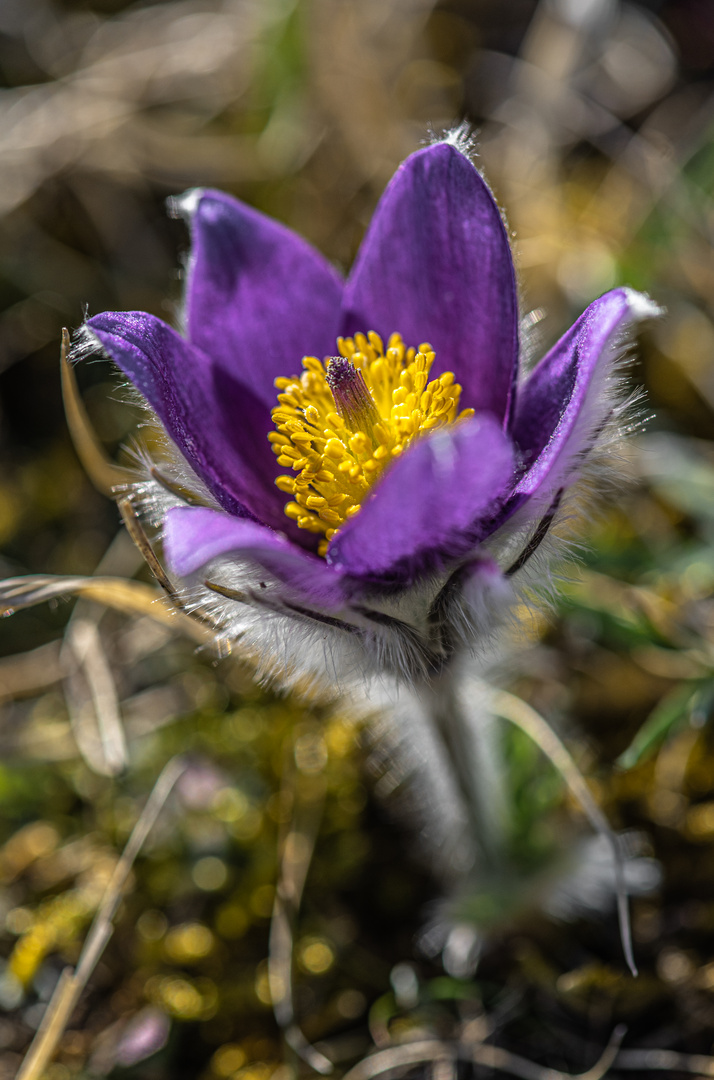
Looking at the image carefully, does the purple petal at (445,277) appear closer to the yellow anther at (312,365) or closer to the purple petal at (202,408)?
the yellow anther at (312,365)

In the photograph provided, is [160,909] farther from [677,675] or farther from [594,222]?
[594,222]

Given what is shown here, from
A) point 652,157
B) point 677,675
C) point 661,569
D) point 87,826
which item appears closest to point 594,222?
point 652,157

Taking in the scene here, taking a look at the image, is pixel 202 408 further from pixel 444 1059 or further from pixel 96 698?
pixel 444 1059

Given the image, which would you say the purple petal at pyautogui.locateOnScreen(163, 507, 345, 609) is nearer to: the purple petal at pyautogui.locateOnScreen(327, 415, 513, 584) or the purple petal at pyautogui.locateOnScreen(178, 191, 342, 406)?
the purple petal at pyautogui.locateOnScreen(327, 415, 513, 584)

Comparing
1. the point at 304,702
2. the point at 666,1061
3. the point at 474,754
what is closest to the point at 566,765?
the point at 474,754

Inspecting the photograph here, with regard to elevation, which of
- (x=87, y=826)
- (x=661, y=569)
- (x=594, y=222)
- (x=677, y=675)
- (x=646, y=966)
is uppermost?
(x=594, y=222)

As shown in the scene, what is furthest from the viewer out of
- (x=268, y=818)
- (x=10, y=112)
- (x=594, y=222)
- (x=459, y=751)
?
(x=10, y=112)

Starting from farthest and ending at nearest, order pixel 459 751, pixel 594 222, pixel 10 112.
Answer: pixel 10 112, pixel 594 222, pixel 459 751
